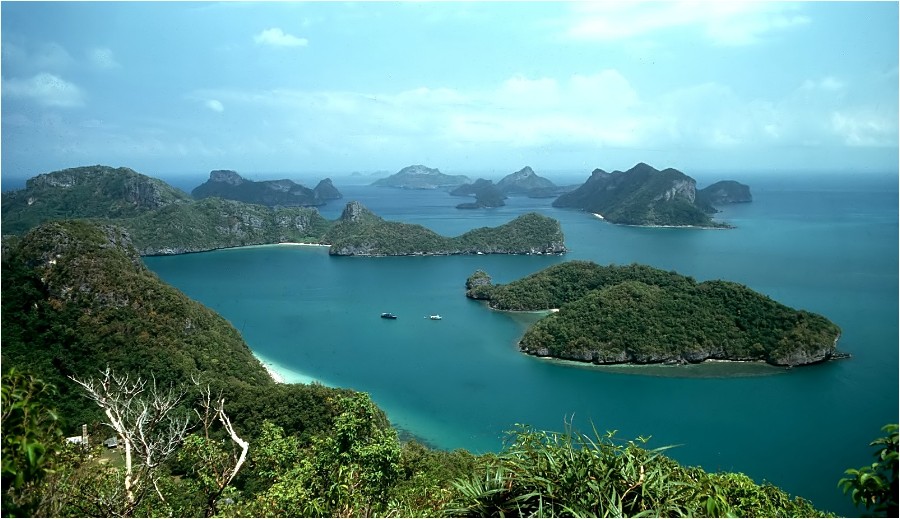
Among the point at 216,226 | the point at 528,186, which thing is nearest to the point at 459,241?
the point at 216,226

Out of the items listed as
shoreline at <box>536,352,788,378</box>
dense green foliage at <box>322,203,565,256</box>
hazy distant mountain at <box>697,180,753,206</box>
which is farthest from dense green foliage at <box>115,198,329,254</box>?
hazy distant mountain at <box>697,180,753,206</box>

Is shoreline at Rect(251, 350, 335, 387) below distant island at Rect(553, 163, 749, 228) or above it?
below

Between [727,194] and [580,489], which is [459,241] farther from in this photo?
[727,194]

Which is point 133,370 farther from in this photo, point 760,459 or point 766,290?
point 766,290

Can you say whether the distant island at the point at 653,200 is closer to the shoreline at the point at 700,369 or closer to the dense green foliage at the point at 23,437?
the shoreline at the point at 700,369

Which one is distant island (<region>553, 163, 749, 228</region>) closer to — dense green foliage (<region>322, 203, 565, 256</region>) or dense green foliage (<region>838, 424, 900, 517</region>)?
dense green foliage (<region>322, 203, 565, 256</region>)

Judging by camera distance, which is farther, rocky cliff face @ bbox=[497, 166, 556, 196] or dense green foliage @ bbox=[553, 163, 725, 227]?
rocky cliff face @ bbox=[497, 166, 556, 196]

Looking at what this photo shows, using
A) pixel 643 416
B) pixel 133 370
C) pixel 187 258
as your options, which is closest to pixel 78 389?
pixel 133 370
